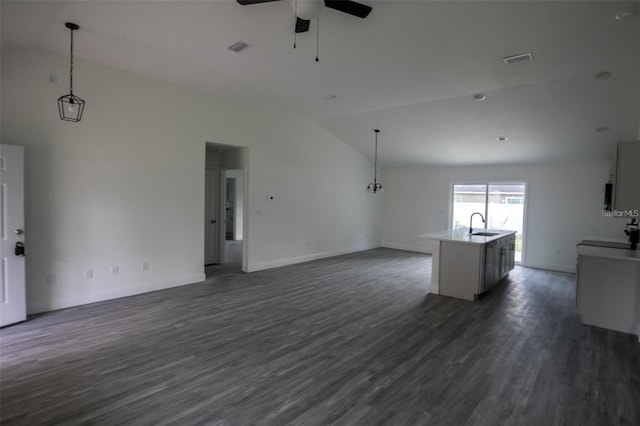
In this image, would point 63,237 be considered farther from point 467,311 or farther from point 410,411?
point 467,311

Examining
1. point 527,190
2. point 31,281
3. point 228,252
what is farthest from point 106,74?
point 527,190

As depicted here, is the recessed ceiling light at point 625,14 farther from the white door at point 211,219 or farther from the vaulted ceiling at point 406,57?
the white door at point 211,219

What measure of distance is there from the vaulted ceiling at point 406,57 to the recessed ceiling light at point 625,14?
0.12ft

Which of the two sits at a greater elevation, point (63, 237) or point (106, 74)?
point (106, 74)

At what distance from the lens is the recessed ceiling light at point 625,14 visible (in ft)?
9.23

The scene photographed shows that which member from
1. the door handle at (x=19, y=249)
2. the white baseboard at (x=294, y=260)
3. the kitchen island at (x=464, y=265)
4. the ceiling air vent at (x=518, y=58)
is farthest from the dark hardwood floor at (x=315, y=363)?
the ceiling air vent at (x=518, y=58)

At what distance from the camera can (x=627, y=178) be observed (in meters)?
3.40

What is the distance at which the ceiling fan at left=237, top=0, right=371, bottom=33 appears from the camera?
87.8 inches

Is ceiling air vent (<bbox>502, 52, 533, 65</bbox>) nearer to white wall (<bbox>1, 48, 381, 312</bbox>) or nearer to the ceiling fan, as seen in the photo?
the ceiling fan

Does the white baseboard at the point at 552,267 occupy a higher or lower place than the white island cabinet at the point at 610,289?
lower

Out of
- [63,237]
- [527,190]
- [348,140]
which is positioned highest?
[348,140]

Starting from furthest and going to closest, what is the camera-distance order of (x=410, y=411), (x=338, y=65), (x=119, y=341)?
(x=338, y=65) < (x=119, y=341) < (x=410, y=411)

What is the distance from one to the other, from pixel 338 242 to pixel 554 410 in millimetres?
6316

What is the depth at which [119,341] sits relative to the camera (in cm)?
338
